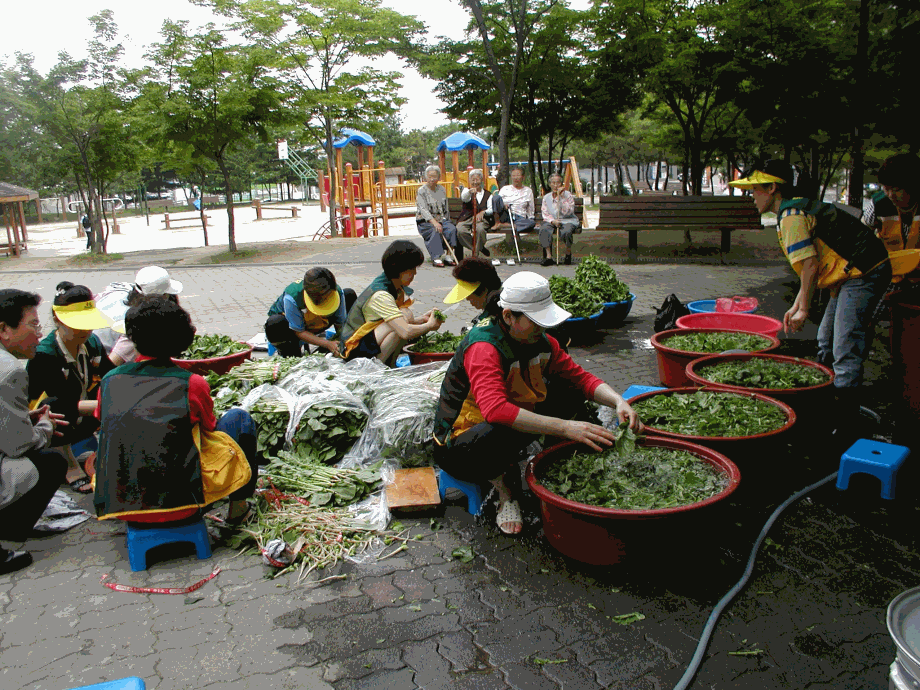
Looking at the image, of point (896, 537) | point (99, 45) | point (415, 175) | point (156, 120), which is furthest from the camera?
point (415, 175)

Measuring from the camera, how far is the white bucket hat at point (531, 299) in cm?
308

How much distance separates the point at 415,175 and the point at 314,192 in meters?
14.0

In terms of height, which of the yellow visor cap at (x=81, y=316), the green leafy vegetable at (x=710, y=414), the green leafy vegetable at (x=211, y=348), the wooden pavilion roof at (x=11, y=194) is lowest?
the green leafy vegetable at (x=710, y=414)

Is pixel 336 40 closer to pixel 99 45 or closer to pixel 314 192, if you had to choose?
pixel 99 45

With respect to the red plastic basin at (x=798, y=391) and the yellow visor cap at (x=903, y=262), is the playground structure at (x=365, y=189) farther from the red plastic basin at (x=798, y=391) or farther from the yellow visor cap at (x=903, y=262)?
the red plastic basin at (x=798, y=391)

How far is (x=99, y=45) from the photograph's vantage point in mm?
15938

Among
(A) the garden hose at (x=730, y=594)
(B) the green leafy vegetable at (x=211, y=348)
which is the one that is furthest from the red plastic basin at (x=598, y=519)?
(B) the green leafy vegetable at (x=211, y=348)

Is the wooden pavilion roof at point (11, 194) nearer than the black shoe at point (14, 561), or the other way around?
the black shoe at point (14, 561)

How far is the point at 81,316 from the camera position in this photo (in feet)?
13.0

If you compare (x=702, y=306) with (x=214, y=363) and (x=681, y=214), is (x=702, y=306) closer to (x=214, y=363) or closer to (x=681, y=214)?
(x=214, y=363)

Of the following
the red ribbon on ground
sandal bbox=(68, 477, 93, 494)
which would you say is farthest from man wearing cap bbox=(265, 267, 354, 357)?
the red ribbon on ground

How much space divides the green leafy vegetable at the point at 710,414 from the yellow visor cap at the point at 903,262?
156 centimetres

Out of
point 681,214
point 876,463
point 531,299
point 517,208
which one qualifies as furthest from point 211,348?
point 681,214

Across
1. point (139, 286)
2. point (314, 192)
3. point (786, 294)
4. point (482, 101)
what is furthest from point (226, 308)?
point (314, 192)
